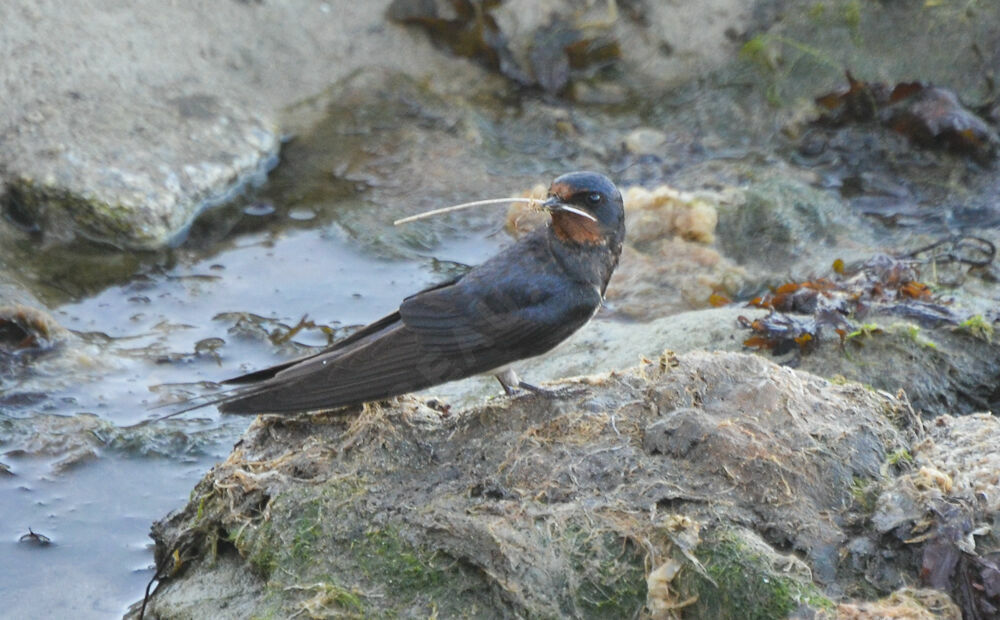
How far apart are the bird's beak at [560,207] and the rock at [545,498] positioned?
1.86 ft

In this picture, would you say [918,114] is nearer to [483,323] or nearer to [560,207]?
[560,207]

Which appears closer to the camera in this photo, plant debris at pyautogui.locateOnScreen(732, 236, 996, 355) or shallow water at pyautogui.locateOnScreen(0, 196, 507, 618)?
shallow water at pyautogui.locateOnScreen(0, 196, 507, 618)

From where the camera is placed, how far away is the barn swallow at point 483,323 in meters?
3.73

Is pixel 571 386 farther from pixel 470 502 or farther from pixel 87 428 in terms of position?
pixel 87 428

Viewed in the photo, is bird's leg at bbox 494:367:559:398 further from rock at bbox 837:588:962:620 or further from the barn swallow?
rock at bbox 837:588:962:620

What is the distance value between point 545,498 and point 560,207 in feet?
3.50

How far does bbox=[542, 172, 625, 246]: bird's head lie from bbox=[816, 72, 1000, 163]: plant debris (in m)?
3.97

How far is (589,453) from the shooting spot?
3574mm

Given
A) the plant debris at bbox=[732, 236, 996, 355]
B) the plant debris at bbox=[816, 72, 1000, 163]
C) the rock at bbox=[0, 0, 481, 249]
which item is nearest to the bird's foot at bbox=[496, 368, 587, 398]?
the plant debris at bbox=[732, 236, 996, 355]

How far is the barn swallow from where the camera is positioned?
373 centimetres

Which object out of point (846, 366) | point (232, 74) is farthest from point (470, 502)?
point (232, 74)

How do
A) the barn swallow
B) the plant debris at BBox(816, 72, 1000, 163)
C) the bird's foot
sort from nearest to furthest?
1. the barn swallow
2. the bird's foot
3. the plant debris at BBox(816, 72, 1000, 163)

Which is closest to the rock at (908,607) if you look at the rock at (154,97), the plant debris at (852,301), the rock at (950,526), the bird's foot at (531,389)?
the rock at (950,526)

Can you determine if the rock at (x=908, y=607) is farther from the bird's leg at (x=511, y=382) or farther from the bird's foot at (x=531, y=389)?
the bird's leg at (x=511, y=382)
